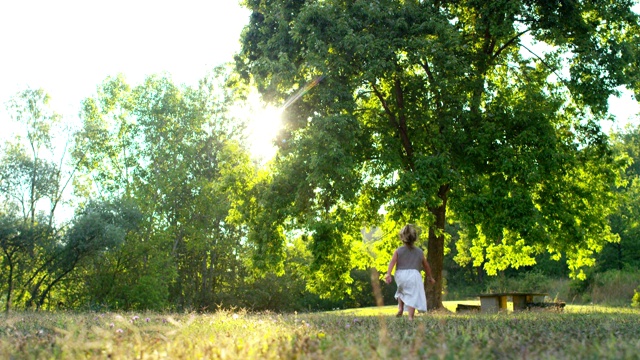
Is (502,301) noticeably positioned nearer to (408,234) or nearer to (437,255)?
(437,255)

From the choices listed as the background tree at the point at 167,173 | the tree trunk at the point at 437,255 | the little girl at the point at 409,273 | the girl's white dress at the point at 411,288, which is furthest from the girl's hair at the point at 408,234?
the background tree at the point at 167,173

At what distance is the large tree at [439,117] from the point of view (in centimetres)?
1947

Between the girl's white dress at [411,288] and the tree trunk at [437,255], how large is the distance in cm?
850

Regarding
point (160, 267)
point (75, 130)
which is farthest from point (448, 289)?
point (75, 130)

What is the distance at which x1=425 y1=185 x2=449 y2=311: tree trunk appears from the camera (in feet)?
72.5

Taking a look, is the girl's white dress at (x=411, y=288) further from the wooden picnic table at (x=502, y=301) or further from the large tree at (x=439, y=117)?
the wooden picnic table at (x=502, y=301)

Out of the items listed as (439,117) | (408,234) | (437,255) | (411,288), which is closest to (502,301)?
(437,255)

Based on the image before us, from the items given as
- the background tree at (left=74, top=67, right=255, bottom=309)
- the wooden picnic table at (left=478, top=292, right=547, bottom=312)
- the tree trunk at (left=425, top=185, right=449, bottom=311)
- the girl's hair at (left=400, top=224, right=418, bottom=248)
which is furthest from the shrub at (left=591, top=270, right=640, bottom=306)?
the girl's hair at (left=400, top=224, right=418, bottom=248)

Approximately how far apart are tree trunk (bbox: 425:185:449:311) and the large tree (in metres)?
0.05

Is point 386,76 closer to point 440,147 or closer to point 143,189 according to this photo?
point 440,147

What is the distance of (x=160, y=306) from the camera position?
38781mm

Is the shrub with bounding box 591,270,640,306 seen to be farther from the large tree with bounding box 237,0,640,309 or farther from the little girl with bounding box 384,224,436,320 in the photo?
the little girl with bounding box 384,224,436,320

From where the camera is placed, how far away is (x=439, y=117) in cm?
2156

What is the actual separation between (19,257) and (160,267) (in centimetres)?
1074
